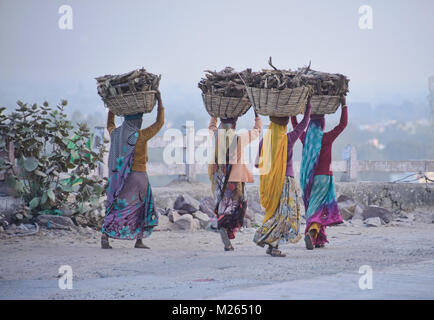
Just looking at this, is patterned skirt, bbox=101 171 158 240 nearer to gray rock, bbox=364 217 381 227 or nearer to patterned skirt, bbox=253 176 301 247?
patterned skirt, bbox=253 176 301 247

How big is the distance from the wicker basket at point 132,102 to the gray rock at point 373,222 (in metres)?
5.71

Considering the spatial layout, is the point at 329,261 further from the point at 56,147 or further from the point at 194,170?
the point at 194,170

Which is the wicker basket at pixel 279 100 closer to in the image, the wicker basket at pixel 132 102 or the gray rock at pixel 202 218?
the wicker basket at pixel 132 102

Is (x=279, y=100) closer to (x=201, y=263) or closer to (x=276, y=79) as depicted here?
(x=276, y=79)

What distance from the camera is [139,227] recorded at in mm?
9438

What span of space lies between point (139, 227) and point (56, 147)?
106 inches

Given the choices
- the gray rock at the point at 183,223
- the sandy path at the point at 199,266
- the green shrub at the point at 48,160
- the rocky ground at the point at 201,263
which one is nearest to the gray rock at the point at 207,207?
the rocky ground at the point at 201,263

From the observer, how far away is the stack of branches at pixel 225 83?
31.0 feet

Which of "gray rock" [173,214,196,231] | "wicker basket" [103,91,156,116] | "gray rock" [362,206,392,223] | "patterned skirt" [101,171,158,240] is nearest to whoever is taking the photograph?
"wicker basket" [103,91,156,116]

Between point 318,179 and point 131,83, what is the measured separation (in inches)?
114

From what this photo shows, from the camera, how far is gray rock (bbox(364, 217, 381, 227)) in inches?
519

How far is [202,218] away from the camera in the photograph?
1257 centimetres

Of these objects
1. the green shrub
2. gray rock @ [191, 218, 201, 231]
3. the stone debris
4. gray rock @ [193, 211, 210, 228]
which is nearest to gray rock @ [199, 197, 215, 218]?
gray rock @ [193, 211, 210, 228]

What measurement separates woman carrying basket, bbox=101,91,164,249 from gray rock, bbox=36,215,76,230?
157 centimetres
